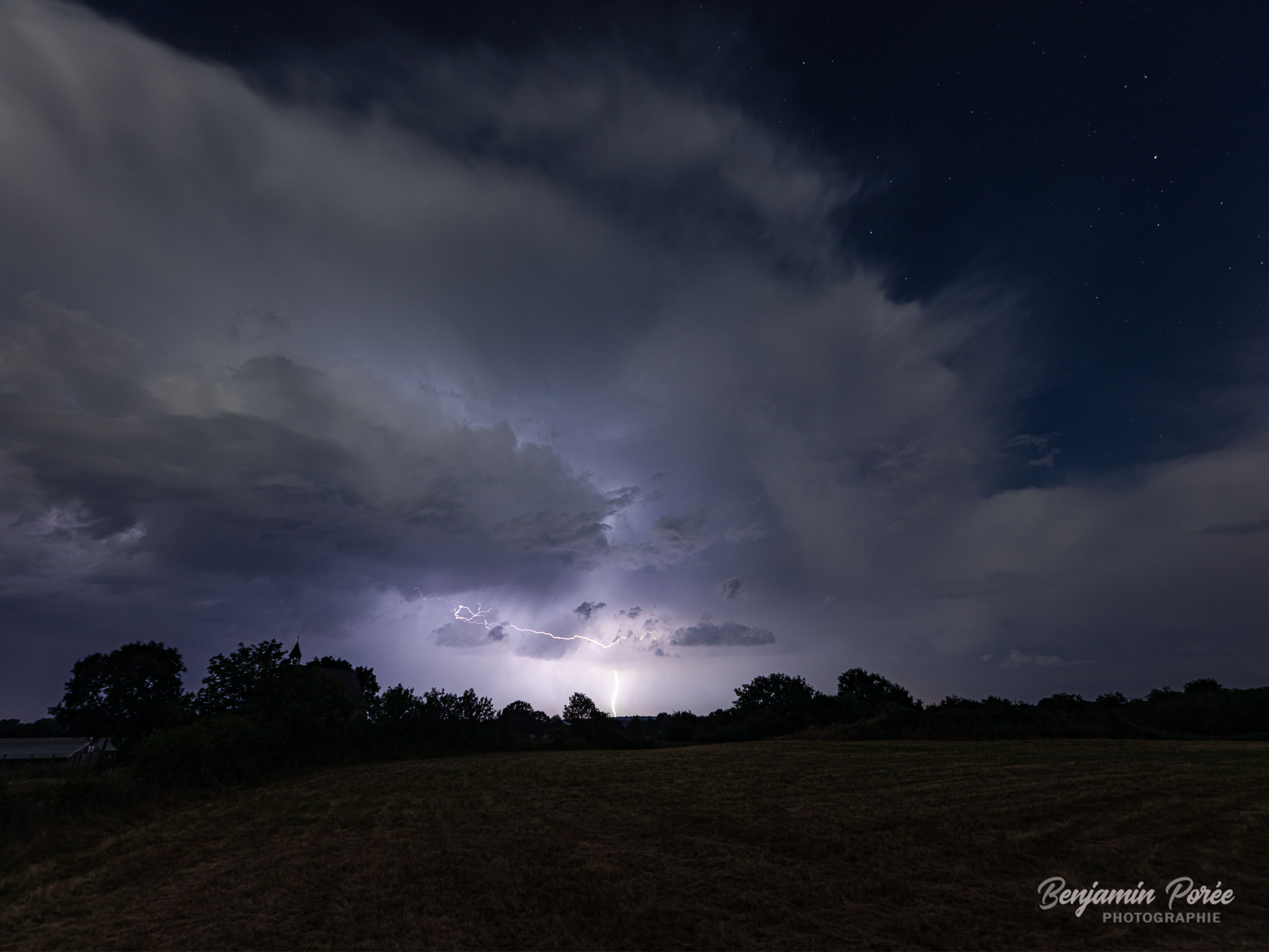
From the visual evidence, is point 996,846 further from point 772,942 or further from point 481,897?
point 481,897

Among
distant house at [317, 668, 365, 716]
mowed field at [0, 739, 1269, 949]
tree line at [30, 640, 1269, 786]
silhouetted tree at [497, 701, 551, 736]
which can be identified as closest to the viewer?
mowed field at [0, 739, 1269, 949]

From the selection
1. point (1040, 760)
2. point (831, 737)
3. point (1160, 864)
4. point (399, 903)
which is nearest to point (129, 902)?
point (399, 903)

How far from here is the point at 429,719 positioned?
171ft

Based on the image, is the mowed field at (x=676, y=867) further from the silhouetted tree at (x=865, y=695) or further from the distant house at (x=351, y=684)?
the silhouetted tree at (x=865, y=695)

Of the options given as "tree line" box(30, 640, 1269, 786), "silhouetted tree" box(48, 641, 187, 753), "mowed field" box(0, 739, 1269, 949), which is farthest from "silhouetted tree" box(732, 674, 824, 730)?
"silhouetted tree" box(48, 641, 187, 753)

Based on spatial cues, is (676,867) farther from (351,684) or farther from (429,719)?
(351,684)

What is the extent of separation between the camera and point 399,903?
9922mm

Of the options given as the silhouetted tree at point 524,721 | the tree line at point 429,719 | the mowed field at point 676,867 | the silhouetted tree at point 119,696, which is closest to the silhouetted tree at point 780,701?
the tree line at point 429,719

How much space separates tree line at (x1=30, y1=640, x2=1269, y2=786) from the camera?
98.0ft

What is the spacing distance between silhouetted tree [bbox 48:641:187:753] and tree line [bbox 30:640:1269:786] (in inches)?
4.9

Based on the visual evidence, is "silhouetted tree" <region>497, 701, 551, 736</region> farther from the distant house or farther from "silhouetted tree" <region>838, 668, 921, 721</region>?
"silhouetted tree" <region>838, 668, 921, 721</region>

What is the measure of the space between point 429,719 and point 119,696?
1467 inches

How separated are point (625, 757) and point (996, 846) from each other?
112 feet

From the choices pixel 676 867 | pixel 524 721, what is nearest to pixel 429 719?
pixel 524 721
